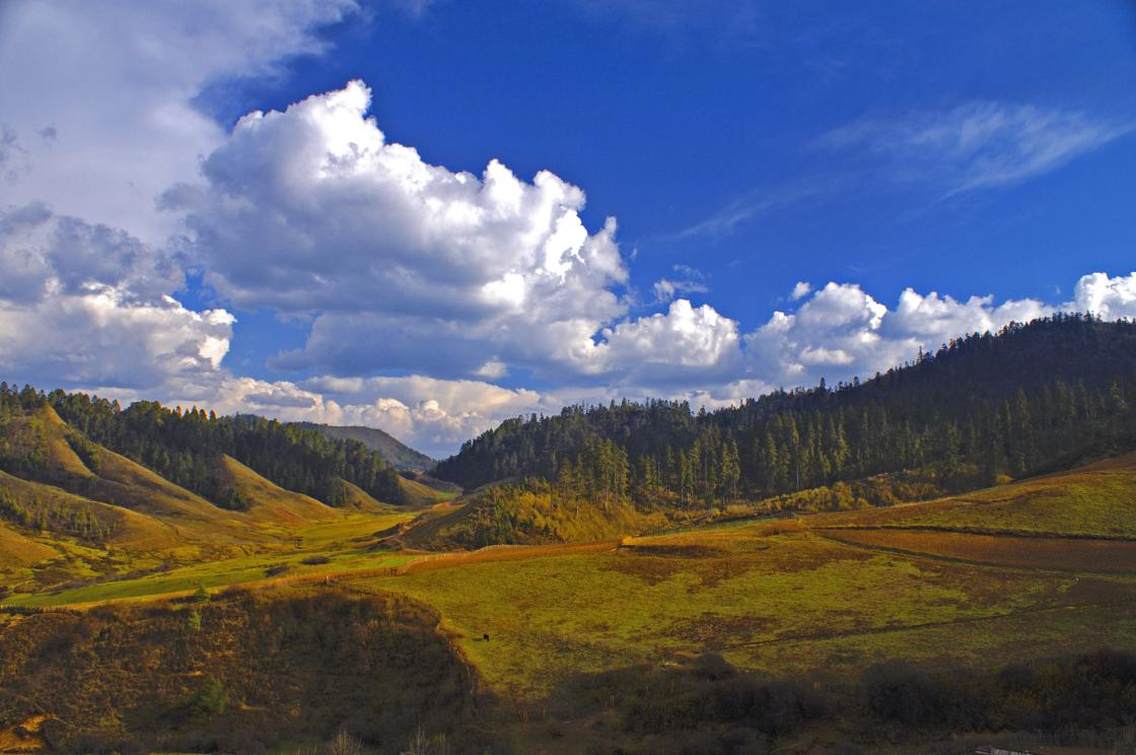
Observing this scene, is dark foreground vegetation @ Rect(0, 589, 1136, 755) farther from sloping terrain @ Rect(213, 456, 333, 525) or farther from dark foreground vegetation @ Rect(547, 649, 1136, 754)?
sloping terrain @ Rect(213, 456, 333, 525)

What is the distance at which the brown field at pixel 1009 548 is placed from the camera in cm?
4378

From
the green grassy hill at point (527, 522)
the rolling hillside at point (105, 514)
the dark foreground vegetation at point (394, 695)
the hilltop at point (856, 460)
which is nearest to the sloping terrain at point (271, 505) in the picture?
the rolling hillside at point (105, 514)

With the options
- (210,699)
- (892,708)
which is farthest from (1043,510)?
(210,699)

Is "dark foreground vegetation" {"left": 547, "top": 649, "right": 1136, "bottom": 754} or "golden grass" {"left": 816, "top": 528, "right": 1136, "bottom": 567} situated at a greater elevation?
"golden grass" {"left": 816, "top": 528, "right": 1136, "bottom": 567}

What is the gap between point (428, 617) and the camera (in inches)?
1686

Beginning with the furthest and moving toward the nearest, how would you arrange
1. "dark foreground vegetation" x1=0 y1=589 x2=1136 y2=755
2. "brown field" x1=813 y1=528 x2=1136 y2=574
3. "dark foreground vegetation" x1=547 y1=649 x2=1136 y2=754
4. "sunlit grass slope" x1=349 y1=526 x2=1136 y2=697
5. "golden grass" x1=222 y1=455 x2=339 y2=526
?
"golden grass" x1=222 y1=455 x2=339 y2=526 < "brown field" x1=813 y1=528 x2=1136 y2=574 < "sunlit grass slope" x1=349 y1=526 x2=1136 y2=697 < "dark foreground vegetation" x1=0 y1=589 x2=1136 y2=755 < "dark foreground vegetation" x1=547 y1=649 x2=1136 y2=754

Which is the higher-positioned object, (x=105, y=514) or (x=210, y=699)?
(x=105, y=514)

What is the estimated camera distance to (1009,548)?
48219mm

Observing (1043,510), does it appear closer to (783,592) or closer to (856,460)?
(783,592)

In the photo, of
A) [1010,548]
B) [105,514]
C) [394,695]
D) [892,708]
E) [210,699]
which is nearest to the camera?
[892,708]

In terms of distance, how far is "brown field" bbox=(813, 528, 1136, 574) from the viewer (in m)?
43.8

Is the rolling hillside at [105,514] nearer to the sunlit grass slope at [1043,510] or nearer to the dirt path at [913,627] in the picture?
the dirt path at [913,627]

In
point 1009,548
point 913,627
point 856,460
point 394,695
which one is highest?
point 856,460

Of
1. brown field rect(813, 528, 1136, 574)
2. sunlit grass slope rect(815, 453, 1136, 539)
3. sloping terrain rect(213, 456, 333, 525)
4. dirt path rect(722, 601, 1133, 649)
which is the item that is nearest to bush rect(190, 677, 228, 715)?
dirt path rect(722, 601, 1133, 649)
